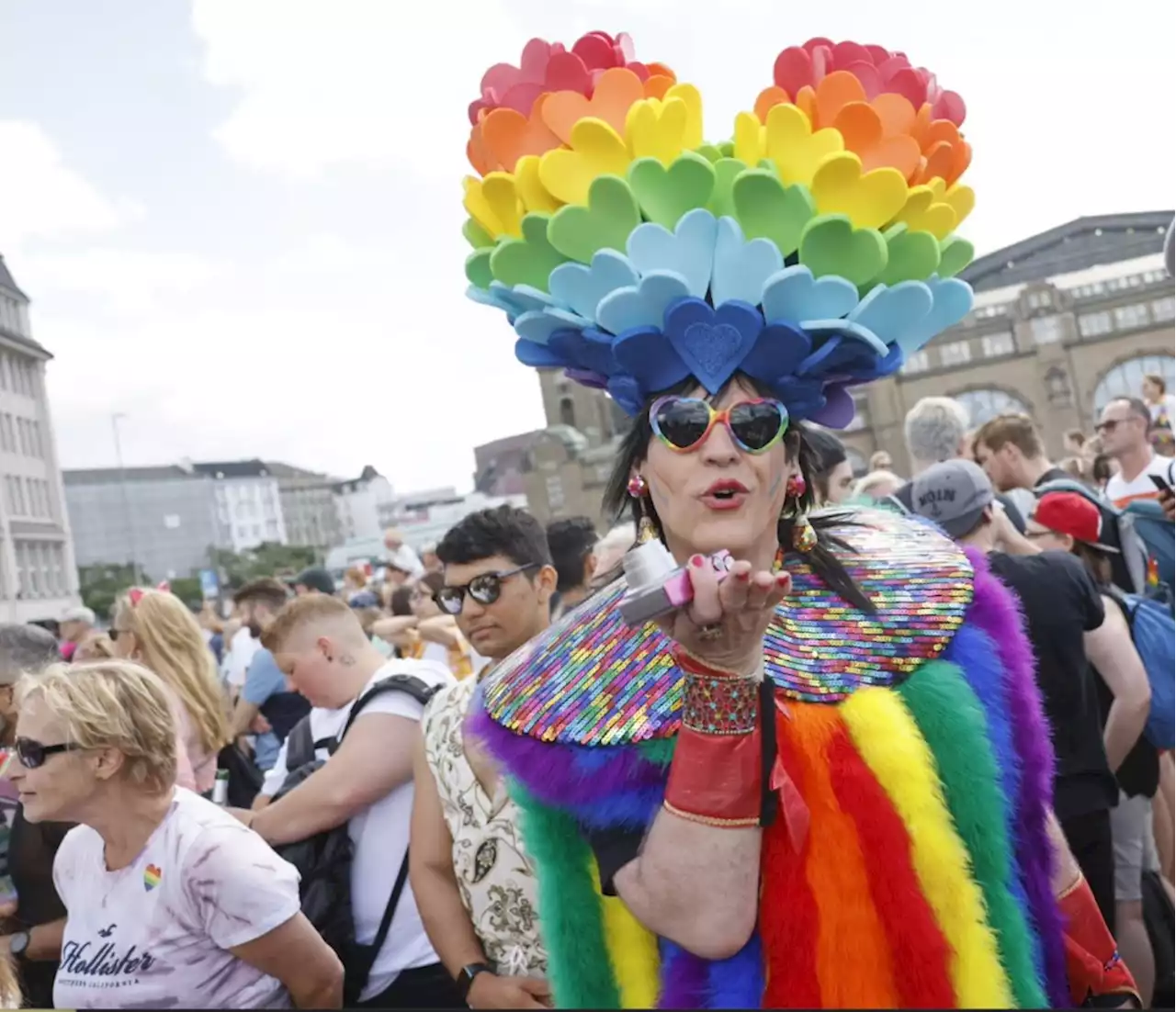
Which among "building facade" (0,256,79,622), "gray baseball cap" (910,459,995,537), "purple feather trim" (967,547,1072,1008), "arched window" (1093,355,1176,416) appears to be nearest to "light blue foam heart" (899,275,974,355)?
"purple feather trim" (967,547,1072,1008)

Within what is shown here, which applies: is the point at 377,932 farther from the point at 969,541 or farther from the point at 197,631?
the point at 197,631

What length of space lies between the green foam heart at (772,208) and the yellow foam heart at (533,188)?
30 centimetres

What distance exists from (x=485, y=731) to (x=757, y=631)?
1.81 ft

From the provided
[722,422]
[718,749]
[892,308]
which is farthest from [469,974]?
[892,308]

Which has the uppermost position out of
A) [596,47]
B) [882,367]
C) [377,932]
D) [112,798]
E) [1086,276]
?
[1086,276]

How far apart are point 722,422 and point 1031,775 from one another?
0.71m

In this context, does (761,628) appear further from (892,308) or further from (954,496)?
(954,496)

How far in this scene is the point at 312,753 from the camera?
3658mm

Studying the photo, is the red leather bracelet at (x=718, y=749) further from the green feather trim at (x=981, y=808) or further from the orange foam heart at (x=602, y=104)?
the orange foam heart at (x=602, y=104)

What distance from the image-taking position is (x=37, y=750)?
8.93 ft

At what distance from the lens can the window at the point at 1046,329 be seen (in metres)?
58.9

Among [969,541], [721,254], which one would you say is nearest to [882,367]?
[721,254]

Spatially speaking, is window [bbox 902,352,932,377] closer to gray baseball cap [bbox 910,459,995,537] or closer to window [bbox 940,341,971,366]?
window [bbox 940,341,971,366]

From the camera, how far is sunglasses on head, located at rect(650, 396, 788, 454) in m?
1.66
